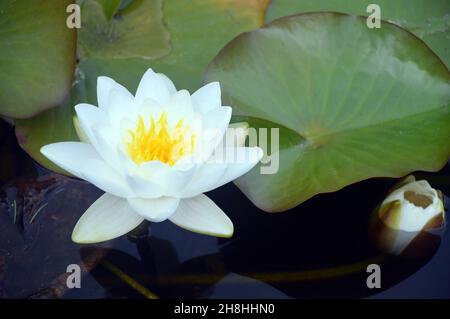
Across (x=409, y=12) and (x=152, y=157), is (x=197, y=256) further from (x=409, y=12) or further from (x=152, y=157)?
(x=409, y=12)

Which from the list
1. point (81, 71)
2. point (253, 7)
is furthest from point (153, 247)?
point (253, 7)

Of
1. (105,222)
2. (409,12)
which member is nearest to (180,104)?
(105,222)

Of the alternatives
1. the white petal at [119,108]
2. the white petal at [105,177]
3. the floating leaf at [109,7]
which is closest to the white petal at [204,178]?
the white petal at [105,177]

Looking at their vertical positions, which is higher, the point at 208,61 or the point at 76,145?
the point at 208,61

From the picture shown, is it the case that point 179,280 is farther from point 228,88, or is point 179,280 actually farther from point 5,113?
point 5,113
